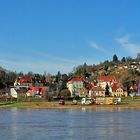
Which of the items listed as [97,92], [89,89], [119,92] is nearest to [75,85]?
[89,89]

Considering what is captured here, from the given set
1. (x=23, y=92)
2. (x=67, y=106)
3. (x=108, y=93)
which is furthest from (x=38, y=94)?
(x=67, y=106)

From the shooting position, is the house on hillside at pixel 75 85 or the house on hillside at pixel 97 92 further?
the house on hillside at pixel 75 85

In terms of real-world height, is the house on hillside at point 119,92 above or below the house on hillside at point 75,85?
below

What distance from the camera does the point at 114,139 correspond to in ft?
132

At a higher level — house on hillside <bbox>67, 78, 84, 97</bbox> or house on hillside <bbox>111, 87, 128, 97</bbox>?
house on hillside <bbox>67, 78, 84, 97</bbox>

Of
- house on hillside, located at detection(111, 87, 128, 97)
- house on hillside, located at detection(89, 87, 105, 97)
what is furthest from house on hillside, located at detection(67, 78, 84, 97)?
house on hillside, located at detection(111, 87, 128, 97)

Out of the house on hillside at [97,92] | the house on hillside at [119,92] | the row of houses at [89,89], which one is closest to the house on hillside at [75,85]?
the row of houses at [89,89]

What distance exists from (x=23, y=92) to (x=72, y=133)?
138m

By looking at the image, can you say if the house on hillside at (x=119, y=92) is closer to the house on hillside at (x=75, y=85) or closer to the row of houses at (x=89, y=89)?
the row of houses at (x=89, y=89)

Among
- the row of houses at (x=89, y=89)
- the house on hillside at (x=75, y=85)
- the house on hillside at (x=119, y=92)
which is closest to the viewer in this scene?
the house on hillside at (x=119, y=92)

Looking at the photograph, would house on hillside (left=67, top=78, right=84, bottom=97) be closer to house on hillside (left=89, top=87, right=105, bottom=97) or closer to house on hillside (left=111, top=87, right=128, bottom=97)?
house on hillside (left=89, top=87, right=105, bottom=97)

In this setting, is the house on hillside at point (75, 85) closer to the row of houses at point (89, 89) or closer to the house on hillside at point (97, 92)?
the row of houses at point (89, 89)

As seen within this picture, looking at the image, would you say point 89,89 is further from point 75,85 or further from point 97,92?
point 97,92

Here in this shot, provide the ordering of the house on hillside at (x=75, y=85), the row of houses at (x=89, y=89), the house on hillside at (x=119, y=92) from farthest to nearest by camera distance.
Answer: the house on hillside at (x=75, y=85)
the row of houses at (x=89, y=89)
the house on hillside at (x=119, y=92)
